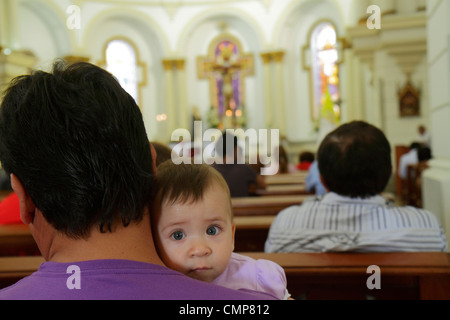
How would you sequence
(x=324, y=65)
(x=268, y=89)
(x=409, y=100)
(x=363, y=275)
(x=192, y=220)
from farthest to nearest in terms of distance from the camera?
(x=268, y=89) < (x=324, y=65) < (x=409, y=100) < (x=363, y=275) < (x=192, y=220)

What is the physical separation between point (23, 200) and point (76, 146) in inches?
7.0

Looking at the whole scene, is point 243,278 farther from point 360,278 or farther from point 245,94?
point 245,94

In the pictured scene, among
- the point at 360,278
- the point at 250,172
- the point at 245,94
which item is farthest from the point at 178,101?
the point at 360,278

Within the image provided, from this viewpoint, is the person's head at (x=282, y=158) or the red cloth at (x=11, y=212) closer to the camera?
the red cloth at (x=11, y=212)

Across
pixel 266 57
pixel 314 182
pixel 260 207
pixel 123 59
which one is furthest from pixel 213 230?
pixel 123 59

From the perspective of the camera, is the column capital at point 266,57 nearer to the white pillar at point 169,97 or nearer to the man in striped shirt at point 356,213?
the white pillar at point 169,97

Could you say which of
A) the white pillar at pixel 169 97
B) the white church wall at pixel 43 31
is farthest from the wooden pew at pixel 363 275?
the white pillar at pixel 169 97

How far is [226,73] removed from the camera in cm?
1537

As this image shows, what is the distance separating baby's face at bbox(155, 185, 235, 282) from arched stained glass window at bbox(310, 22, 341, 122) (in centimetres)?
1302

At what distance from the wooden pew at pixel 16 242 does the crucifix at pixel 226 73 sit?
492 inches

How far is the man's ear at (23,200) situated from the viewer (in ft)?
3.13

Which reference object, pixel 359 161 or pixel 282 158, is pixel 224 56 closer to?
pixel 282 158

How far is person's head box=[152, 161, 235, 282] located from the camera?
1131mm

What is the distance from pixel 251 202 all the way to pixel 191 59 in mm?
12911
